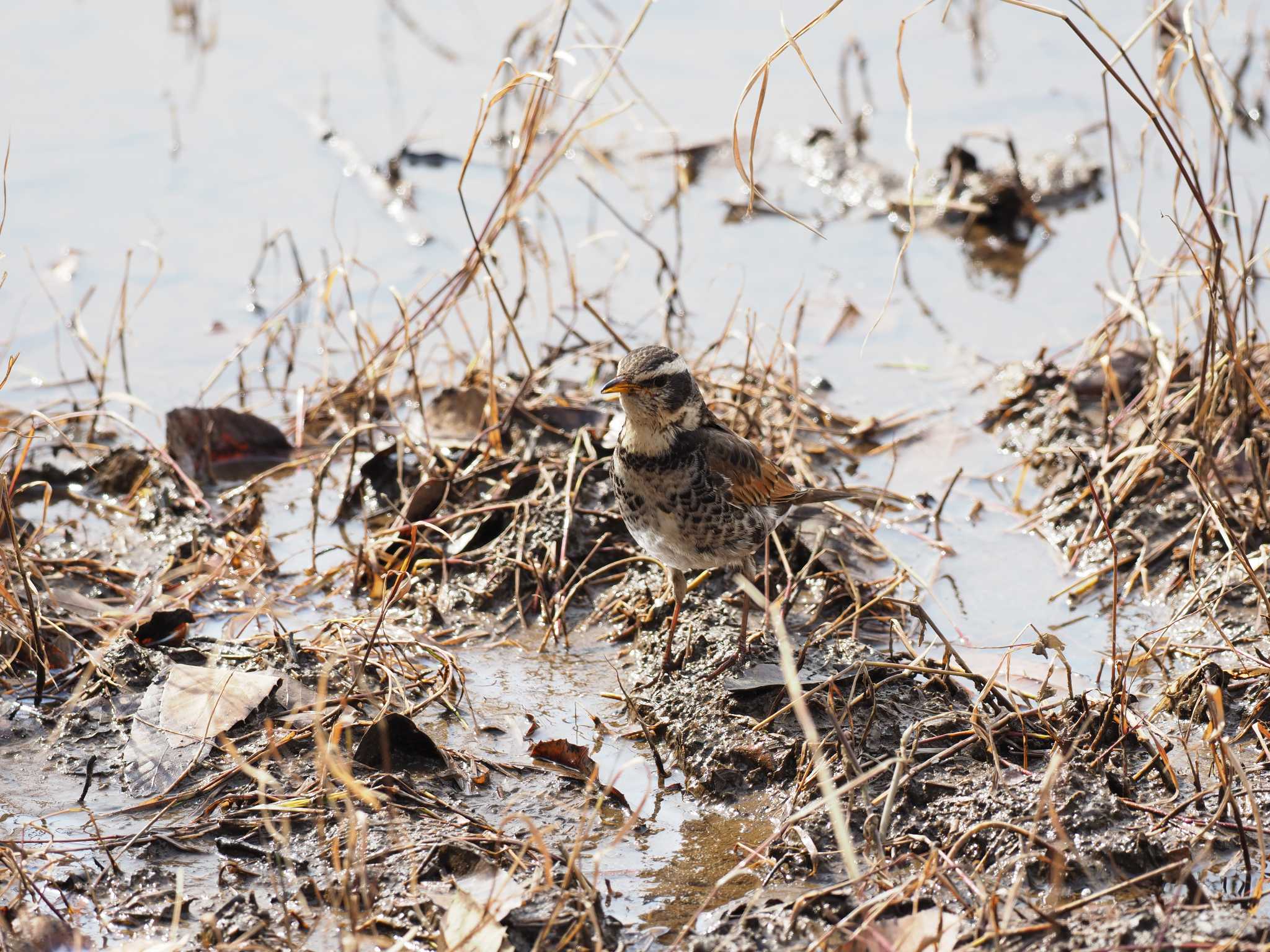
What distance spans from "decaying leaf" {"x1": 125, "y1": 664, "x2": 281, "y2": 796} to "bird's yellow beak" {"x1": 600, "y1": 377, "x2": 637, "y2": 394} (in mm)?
1658

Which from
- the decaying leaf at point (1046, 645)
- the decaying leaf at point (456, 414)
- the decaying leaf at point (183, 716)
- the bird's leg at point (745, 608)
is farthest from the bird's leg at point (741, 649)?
the decaying leaf at point (456, 414)

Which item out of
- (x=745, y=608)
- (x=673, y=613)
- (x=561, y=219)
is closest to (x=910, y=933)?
(x=745, y=608)

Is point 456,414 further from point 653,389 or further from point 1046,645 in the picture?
point 1046,645

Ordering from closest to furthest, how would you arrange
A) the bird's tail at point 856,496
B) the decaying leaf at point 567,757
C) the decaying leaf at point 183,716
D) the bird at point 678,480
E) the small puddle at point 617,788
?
the small puddle at point 617,788, the decaying leaf at point 183,716, the decaying leaf at point 567,757, the bird at point 678,480, the bird's tail at point 856,496

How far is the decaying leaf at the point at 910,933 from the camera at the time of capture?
3500 millimetres

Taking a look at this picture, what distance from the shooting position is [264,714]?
4.66m

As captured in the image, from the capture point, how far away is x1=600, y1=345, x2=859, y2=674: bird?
5.24m

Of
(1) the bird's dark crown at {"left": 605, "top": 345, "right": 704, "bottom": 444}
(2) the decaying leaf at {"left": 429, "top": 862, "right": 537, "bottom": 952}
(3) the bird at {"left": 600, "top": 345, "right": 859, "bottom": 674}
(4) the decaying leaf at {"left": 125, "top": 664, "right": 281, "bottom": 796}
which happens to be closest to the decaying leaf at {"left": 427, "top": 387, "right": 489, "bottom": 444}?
(3) the bird at {"left": 600, "top": 345, "right": 859, "bottom": 674}

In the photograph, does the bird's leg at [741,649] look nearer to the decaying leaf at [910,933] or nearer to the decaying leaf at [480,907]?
the decaying leaf at [480,907]

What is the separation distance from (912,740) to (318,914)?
1989 millimetres

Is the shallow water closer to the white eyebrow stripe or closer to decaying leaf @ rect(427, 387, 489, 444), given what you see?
decaying leaf @ rect(427, 387, 489, 444)

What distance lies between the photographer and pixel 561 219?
9148 millimetres

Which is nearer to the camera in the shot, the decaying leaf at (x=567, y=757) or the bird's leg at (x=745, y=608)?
the decaying leaf at (x=567, y=757)

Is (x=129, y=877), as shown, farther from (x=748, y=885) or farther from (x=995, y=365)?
(x=995, y=365)
